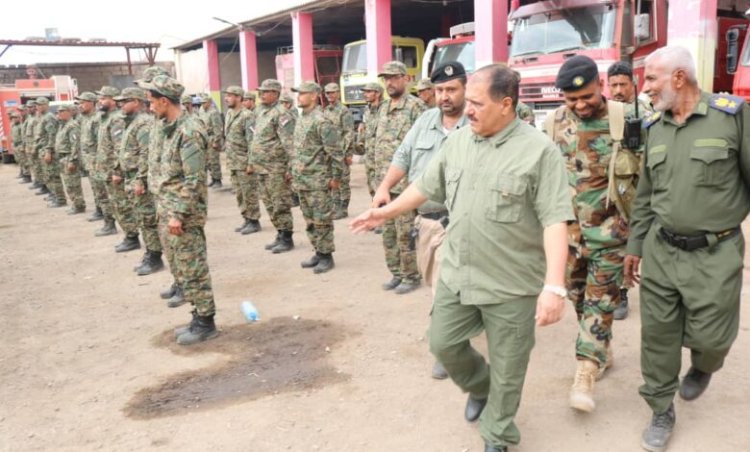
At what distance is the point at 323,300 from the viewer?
544 centimetres

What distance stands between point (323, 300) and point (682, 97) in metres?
3.36

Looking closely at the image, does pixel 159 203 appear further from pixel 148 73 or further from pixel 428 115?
pixel 428 115

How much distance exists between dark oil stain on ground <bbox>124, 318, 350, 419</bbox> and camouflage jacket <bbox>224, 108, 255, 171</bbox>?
3978 millimetres

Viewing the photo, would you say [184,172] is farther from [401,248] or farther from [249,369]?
[401,248]

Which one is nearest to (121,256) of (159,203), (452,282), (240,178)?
(240,178)

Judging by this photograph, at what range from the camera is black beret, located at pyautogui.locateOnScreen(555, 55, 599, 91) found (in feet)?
10.2

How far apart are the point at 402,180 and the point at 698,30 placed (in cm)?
618

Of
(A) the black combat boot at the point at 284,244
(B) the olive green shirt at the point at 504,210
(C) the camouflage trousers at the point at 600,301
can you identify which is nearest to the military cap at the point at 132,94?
(A) the black combat boot at the point at 284,244

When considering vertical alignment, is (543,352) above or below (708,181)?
below

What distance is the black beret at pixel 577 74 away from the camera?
10.2ft

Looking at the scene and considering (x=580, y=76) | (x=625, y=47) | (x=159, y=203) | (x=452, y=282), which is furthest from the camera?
(x=625, y=47)

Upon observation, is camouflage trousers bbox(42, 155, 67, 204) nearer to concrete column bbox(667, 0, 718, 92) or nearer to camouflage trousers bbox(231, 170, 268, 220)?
camouflage trousers bbox(231, 170, 268, 220)

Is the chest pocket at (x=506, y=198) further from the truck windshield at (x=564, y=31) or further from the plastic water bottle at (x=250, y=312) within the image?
the truck windshield at (x=564, y=31)

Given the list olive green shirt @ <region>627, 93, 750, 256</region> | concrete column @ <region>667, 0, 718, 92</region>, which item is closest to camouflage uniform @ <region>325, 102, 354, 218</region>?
concrete column @ <region>667, 0, 718, 92</region>
